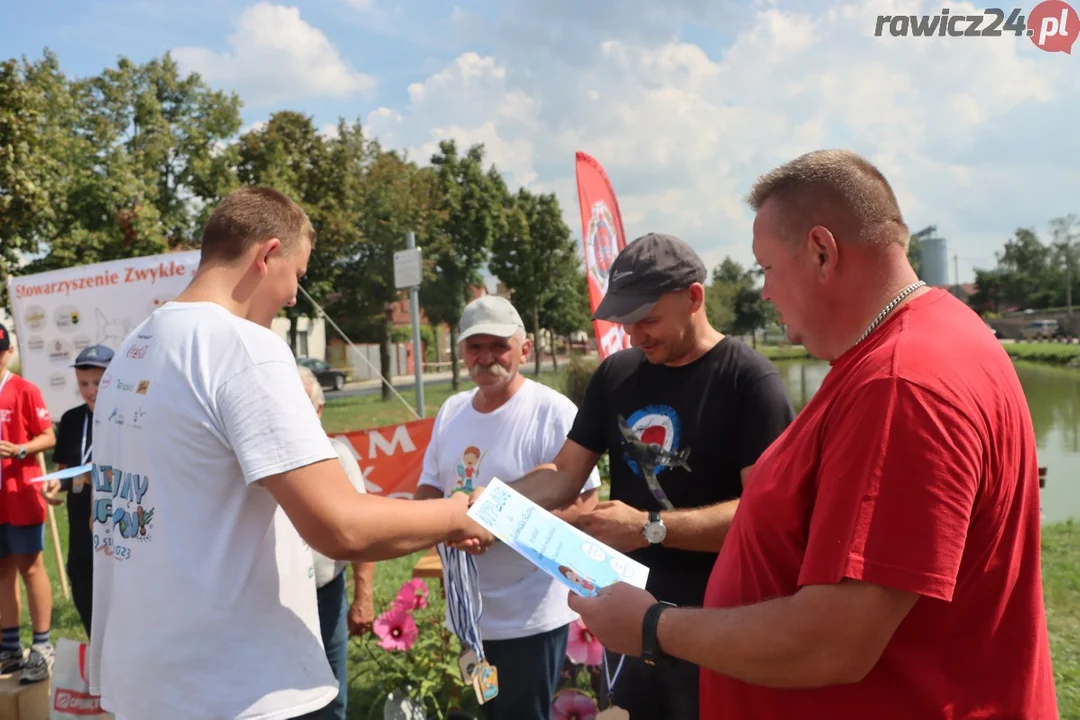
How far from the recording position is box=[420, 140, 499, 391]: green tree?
29328 millimetres

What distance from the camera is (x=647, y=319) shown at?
2664mm

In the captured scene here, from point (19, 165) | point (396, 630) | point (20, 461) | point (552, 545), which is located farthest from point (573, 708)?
point (19, 165)

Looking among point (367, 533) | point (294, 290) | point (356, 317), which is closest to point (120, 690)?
point (367, 533)

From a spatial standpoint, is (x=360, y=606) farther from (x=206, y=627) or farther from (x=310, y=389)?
(x=206, y=627)

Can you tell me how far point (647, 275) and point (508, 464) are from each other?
1.12 meters

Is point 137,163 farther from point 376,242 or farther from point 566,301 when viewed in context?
point 566,301

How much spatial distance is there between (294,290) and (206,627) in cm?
88

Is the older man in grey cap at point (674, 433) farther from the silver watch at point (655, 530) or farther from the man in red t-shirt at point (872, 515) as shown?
the man in red t-shirt at point (872, 515)

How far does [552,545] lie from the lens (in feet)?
6.89

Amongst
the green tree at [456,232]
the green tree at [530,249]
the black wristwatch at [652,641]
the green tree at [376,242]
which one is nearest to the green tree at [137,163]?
the green tree at [376,242]

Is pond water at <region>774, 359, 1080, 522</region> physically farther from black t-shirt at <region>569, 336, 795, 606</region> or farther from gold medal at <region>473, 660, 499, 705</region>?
gold medal at <region>473, 660, 499, 705</region>

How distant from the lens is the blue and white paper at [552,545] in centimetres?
198

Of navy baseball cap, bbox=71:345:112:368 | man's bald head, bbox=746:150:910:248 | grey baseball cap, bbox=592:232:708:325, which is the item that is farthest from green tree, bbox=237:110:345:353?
man's bald head, bbox=746:150:910:248

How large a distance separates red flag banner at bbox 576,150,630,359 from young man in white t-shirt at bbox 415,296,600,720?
3.08 m
